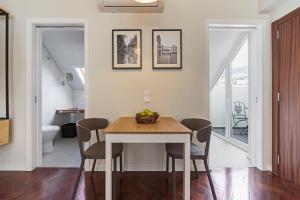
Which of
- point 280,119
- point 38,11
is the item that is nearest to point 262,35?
point 280,119

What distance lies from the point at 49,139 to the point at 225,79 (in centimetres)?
388

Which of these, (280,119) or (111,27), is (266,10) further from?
(111,27)

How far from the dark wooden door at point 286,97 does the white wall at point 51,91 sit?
422cm

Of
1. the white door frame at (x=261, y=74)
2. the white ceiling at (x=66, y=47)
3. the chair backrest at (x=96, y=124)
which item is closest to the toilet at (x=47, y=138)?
the chair backrest at (x=96, y=124)

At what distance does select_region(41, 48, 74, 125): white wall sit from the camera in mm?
4754

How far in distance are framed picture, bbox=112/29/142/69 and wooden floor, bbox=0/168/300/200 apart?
1.50 meters

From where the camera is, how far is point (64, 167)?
3.22 m

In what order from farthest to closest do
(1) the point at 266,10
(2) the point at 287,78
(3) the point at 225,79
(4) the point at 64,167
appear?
(3) the point at 225,79
(4) the point at 64,167
(1) the point at 266,10
(2) the point at 287,78

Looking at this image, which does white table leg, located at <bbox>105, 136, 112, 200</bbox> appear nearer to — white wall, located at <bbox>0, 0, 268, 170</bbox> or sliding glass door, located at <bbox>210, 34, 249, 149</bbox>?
→ white wall, located at <bbox>0, 0, 268, 170</bbox>

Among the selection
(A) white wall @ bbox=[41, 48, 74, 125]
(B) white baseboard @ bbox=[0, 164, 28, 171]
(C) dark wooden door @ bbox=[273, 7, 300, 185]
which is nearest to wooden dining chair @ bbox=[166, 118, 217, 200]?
(C) dark wooden door @ bbox=[273, 7, 300, 185]

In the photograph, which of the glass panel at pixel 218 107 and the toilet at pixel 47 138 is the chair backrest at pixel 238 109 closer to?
the glass panel at pixel 218 107

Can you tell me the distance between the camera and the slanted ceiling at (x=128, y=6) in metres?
2.75

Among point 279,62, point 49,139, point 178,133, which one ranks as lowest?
point 49,139

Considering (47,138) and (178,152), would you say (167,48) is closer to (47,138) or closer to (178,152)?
(178,152)
